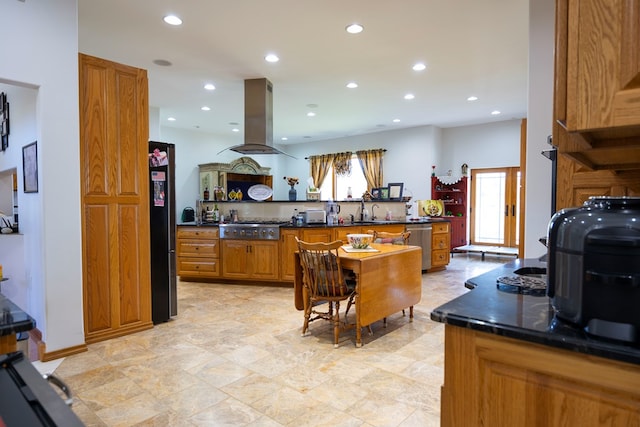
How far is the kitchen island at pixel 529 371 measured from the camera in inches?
34.1

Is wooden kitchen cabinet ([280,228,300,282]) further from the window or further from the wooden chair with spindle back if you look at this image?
the window

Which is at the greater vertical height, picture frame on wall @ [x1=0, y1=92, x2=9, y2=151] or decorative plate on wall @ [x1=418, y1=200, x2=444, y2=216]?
picture frame on wall @ [x1=0, y1=92, x2=9, y2=151]

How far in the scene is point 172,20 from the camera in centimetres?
342

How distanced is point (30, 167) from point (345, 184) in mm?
7536

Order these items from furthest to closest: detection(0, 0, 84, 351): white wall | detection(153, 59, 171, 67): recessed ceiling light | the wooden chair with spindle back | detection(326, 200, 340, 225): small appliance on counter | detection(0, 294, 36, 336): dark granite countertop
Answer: detection(326, 200, 340, 225): small appliance on counter
detection(153, 59, 171, 67): recessed ceiling light
the wooden chair with spindle back
detection(0, 0, 84, 351): white wall
detection(0, 294, 36, 336): dark granite countertop

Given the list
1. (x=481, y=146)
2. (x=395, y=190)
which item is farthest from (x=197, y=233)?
(x=481, y=146)

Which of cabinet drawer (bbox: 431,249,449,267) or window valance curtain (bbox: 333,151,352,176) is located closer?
cabinet drawer (bbox: 431,249,449,267)

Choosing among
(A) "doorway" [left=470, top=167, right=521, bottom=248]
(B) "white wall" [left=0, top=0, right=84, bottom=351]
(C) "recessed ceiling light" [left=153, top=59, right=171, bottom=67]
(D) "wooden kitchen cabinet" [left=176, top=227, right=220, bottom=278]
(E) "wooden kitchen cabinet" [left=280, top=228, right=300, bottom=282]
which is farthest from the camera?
(A) "doorway" [left=470, top=167, right=521, bottom=248]

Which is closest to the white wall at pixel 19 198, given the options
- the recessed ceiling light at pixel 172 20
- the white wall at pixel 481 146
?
the recessed ceiling light at pixel 172 20

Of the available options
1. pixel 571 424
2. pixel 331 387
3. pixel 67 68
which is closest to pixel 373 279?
pixel 331 387

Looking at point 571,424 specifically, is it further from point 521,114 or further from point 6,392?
point 521,114

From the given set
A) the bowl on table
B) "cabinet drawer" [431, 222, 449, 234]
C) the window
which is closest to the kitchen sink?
the bowl on table

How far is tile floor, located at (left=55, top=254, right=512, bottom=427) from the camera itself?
203 cm

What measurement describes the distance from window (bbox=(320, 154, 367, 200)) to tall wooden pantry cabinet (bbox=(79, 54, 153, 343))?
6.68 metres
